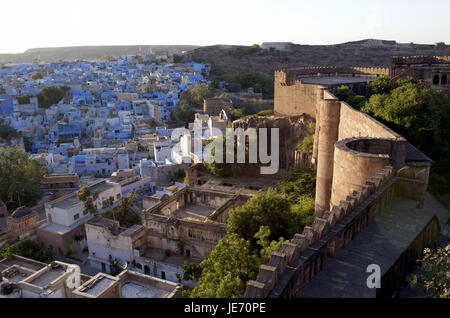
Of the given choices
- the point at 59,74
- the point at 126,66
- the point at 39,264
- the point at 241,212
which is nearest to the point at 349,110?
the point at 241,212

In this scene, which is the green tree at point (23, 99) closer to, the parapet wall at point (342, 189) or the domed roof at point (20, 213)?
the domed roof at point (20, 213)

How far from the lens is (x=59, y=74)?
68.2 meters

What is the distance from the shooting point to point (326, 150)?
11.8 meters

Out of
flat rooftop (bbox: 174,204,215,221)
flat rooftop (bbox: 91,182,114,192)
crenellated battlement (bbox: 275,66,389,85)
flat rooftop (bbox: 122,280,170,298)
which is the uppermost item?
crenellated battlement (bbox: 275,66,389,85)

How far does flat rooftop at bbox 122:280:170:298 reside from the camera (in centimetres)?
1109

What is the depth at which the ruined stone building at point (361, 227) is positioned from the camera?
16.4ft

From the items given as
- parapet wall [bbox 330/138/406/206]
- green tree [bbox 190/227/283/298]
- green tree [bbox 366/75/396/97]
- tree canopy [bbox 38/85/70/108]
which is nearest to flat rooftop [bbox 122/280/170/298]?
green tree [bbox 190/227/283/298]

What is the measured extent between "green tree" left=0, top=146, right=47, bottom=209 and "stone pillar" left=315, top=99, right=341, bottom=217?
64.0ft

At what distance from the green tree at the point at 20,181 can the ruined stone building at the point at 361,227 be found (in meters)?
19.8

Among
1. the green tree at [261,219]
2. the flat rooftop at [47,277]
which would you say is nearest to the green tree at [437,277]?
the green tree at [261,219]

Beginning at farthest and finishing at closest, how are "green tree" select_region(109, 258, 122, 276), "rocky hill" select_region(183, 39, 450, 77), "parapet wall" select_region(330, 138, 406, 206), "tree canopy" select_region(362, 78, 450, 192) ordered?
"rocky hill" select_region(183, 39, 450, 77), "green tree" select_region(109, 258, 122, 276), "tree canopy" select_region(362, 78, 450, 192), "parapet wall" select_region(330, 138, 406, 206)

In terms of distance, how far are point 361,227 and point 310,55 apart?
2203 inches

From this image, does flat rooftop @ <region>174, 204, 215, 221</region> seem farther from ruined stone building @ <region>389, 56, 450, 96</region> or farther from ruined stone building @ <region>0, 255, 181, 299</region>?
ruined stone building @ <region>389, 56, 450, 96</region>

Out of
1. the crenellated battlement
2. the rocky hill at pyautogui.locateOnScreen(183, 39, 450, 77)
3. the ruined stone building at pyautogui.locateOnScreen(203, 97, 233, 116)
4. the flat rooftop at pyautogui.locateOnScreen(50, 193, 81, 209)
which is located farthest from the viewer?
the rocky hill at pyautogui.locateOnScreen(183, 39, 450, 77)
